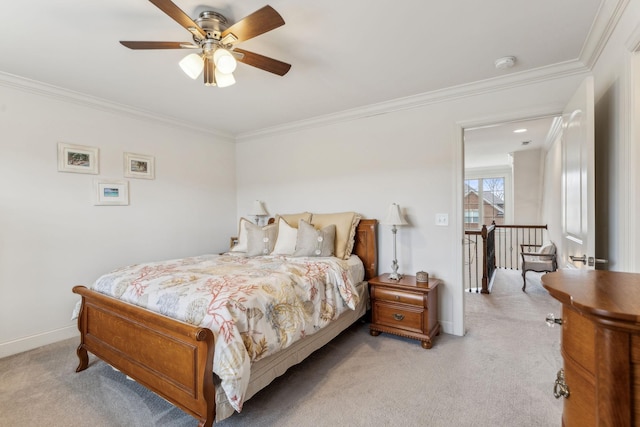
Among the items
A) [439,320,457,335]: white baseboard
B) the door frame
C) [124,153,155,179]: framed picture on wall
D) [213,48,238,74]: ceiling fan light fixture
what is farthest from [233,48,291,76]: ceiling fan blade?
[439,320,457,335]: white baseboard

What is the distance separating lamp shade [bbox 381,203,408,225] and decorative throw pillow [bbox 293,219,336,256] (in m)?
0.63

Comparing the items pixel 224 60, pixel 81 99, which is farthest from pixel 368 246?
pixel 81 99

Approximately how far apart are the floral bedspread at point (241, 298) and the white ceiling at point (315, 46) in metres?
1.70

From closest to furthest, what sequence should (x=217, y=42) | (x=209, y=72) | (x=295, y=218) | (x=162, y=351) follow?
(x=162, y=351), (x=217, y=42), (x=209, y=72), (x=295, y=218)

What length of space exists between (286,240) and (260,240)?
11.9 inches

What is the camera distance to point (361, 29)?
2.02 meters

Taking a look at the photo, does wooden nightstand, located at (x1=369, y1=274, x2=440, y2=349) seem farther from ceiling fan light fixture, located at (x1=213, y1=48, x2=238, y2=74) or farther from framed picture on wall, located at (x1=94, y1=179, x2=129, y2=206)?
framed picture on wall, located at (x1=94, y1=179, x2=129, y2=206)

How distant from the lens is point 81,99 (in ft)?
10.0

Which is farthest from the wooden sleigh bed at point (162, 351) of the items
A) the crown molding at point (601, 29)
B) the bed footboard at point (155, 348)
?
the crown molding at point (601, 29)

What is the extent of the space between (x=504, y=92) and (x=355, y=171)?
1.65m

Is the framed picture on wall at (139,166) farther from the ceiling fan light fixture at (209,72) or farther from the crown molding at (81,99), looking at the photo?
the ceiling fan light fixture at (209,72)

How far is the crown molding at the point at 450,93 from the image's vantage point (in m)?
2.52

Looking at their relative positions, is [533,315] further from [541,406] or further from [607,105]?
[607,105]

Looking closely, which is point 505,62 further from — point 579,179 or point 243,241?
point 243,241
